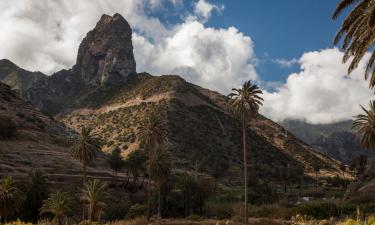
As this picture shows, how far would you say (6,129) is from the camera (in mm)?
105625

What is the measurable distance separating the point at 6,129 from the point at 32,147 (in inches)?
322

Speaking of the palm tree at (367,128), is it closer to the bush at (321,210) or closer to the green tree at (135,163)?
the bush at (321,210)

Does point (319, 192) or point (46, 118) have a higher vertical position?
point (46, 118)

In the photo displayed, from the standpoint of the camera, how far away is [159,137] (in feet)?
243

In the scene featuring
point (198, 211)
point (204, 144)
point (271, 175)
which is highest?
point (204, 144)

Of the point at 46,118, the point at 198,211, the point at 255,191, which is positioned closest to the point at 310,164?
the point at 255,191

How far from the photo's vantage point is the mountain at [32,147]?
298 feet

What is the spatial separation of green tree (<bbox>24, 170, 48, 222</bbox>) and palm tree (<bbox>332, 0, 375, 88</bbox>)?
60.0 meters

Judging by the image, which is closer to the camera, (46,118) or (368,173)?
(368,173)

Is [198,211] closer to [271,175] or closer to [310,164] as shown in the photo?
[271,175]

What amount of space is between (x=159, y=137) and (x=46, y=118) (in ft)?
288

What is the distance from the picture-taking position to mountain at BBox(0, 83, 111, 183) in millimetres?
90875

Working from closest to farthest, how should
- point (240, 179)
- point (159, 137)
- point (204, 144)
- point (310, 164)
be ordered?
point (159, 137) → point (240, 179) → point (204, 144) → point (310, 164)

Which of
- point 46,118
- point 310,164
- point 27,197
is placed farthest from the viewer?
point 310,164
